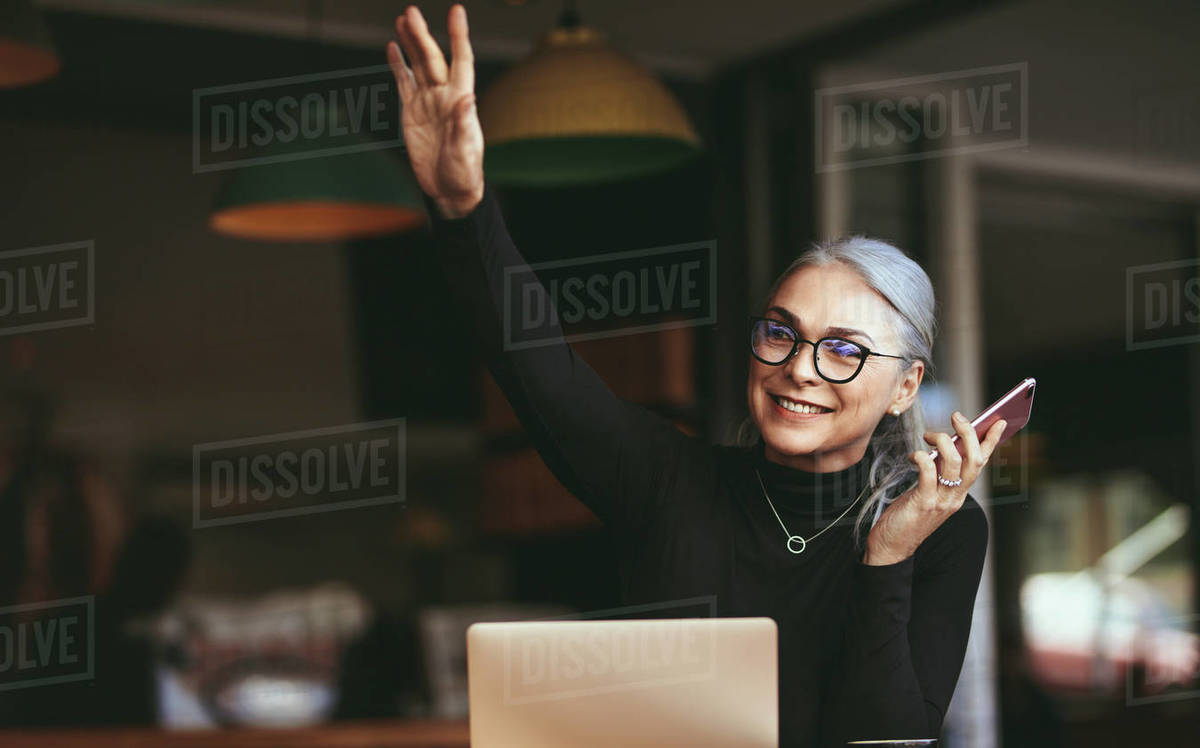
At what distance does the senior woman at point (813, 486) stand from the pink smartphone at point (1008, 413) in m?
0.02

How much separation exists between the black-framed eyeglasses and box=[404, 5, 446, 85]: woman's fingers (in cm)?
51

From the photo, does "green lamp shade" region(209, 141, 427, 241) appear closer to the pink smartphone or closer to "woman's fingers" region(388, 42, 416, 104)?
"woman's fingers" region(388, 42, 416, 104)

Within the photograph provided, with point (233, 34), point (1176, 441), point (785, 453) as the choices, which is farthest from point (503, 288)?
point (1176, 441)

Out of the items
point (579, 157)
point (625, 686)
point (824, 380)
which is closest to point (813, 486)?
point (824, 380)

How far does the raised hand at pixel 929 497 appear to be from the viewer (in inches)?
60.9

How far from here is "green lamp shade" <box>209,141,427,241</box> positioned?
3.58 m

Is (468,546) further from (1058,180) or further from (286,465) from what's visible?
(1058,180)

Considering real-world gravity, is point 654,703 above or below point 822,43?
below

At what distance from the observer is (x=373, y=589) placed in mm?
7887

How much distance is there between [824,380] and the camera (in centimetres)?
169

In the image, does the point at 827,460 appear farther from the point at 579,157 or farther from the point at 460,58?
the point at 579,157

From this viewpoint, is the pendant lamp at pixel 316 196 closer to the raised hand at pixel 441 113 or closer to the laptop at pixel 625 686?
the raised hand at pixel 441 113

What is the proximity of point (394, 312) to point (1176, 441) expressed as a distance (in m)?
4.30

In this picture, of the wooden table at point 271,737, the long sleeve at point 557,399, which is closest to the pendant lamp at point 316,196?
the wooden table at point 271,737
